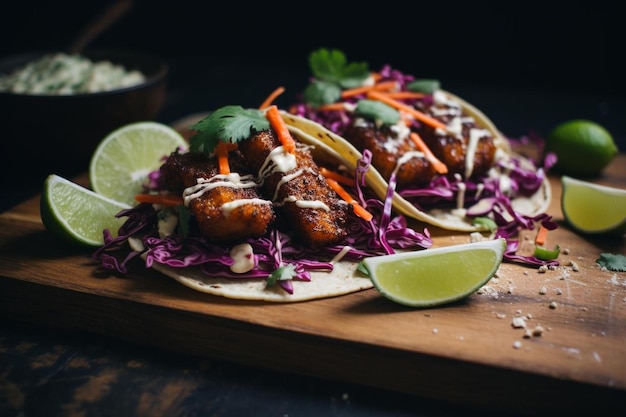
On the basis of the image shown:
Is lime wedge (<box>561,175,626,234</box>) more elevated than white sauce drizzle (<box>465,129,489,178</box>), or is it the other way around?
white sauce drizzle (<box>465,129,489,178</box>)

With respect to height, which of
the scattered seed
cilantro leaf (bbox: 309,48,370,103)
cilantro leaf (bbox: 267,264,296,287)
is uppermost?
cilantro leaf (bbox: 309,48,370,103)

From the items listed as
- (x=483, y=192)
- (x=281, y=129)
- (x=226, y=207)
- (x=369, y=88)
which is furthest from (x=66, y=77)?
(x=483, y=192)

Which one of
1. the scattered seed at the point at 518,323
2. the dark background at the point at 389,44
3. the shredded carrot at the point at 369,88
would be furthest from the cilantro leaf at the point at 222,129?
the dark background at the point at 389,44

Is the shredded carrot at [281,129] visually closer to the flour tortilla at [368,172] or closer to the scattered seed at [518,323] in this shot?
the flour tortilla at [368,172]

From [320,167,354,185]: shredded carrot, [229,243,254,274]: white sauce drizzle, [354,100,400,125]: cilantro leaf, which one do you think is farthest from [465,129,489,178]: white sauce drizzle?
[229,243,254,274]: white sauce drizzle

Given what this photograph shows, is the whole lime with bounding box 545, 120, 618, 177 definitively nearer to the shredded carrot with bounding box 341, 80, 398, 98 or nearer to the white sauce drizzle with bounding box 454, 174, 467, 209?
the white sauce drizzle with bounding box 454, 174, 467, 209

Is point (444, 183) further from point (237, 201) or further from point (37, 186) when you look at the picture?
point (37, 186)

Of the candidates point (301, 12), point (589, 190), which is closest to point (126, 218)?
point (589, 190)

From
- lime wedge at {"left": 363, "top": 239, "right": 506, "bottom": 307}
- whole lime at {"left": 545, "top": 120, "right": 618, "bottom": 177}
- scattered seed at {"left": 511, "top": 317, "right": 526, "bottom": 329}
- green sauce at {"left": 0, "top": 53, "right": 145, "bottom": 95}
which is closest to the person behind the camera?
scattered seed at {"left": 511, "top": 317, "right": 526, "bottom": 329}
